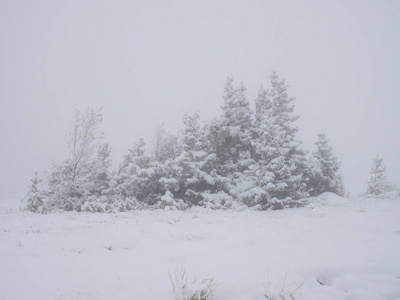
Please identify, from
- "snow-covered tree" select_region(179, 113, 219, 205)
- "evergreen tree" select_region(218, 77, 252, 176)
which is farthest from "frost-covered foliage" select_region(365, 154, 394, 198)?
"snow-covered tree" select_region(179, 113, 219, 205)

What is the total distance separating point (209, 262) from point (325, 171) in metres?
21.0

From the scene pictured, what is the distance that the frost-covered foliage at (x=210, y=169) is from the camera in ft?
53.1

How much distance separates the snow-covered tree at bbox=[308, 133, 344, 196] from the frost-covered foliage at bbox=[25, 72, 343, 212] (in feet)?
0.32

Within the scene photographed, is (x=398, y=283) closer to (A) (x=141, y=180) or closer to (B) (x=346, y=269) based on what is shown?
(B) (x=346, y=269)

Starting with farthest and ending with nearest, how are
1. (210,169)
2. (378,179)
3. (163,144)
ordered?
(378,179), (163,144), (210,169)

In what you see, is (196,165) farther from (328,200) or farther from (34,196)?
(34,196)

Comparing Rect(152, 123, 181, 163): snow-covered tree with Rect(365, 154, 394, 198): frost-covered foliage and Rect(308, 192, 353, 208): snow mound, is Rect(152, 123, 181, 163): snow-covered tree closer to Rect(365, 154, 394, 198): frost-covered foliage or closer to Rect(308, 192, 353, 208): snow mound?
Rect(308, 192, 353, 208): snow mound

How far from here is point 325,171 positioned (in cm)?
2214

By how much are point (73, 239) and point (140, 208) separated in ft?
31.5

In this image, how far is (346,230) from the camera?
24.5 feet

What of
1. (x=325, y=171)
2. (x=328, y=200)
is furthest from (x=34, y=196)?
(x=325, y=171)

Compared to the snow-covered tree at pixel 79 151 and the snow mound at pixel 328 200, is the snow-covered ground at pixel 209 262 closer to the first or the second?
the snow mound at pixel 328 200

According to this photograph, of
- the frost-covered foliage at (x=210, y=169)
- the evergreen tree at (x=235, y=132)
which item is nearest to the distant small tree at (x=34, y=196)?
the frost-covered foliage at (x=210, y=169)

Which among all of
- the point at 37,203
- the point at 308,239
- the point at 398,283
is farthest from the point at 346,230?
the point at 37,203
